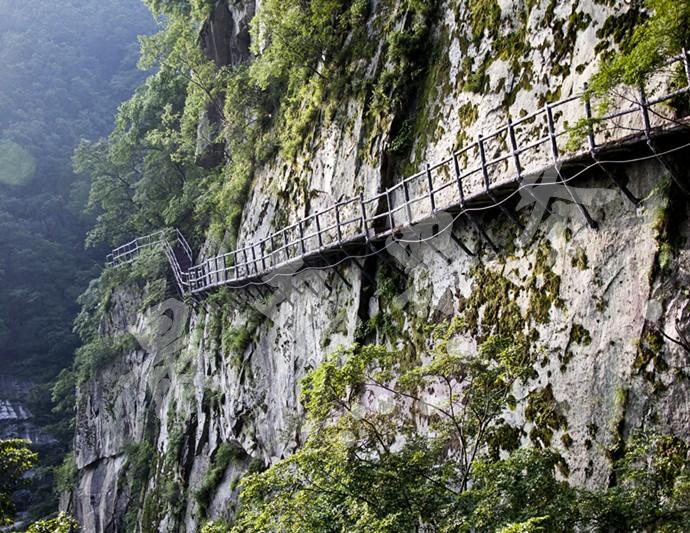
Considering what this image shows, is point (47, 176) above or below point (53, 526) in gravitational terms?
above

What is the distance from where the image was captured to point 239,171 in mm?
22891

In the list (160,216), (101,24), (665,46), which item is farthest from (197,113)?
(101,24)

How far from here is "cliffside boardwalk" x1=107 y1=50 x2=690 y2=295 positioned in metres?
7.33

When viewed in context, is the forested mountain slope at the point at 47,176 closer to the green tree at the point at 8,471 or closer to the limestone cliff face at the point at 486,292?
the limestone cliff face at the point at 486,292

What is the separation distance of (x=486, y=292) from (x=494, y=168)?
2.12 metres

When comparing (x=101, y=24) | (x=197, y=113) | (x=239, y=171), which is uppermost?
(x=101, y=24)

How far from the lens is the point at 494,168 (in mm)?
10844

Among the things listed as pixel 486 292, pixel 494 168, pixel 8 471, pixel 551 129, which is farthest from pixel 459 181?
pixel 8 471

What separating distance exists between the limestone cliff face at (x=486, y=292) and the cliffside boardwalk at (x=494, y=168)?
0.34 m

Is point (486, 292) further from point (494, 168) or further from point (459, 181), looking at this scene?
point (494, 168)

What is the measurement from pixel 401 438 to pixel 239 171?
13787 millimetres

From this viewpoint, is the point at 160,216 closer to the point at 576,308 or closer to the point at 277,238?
the point at 277,238

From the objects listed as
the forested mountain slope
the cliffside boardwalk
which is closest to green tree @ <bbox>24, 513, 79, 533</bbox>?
the cliffside boardwalk

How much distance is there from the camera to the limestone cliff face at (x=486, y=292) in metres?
7.66
